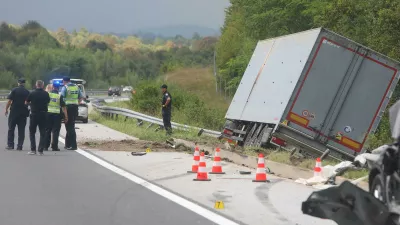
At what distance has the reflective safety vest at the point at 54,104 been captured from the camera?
19484 mm

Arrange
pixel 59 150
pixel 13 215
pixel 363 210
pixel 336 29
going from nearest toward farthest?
pixel 363 210 → pixel 13 215 → pixel 59 150 → pixel 336 29

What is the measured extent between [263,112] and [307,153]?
6.22ft

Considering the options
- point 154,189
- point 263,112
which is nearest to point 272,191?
point 154,189

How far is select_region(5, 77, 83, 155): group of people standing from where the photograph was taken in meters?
19.0

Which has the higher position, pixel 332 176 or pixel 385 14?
pixel 385 14

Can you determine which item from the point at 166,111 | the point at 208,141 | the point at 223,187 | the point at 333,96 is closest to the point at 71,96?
→ the point at 208,141

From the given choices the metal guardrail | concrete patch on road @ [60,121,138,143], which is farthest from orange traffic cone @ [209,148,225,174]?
concrete patch on road @ [60,121,138,143]

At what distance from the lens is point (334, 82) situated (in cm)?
1655

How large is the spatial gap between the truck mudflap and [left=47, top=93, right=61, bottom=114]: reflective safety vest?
6.30m

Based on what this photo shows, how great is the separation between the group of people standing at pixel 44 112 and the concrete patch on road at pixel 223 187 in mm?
1729

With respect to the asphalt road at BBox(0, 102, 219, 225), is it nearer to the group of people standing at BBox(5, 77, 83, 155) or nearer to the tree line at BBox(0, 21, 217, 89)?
the group of people standing at BBox(5, 77, 83, 155)

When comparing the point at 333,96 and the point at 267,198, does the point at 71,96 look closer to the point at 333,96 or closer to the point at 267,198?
the point at 333,96

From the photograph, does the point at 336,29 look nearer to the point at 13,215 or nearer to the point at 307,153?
the point at 307,153

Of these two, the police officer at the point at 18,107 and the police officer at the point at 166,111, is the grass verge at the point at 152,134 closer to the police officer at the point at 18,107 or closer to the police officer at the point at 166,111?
the police officer at the point at 166,111
